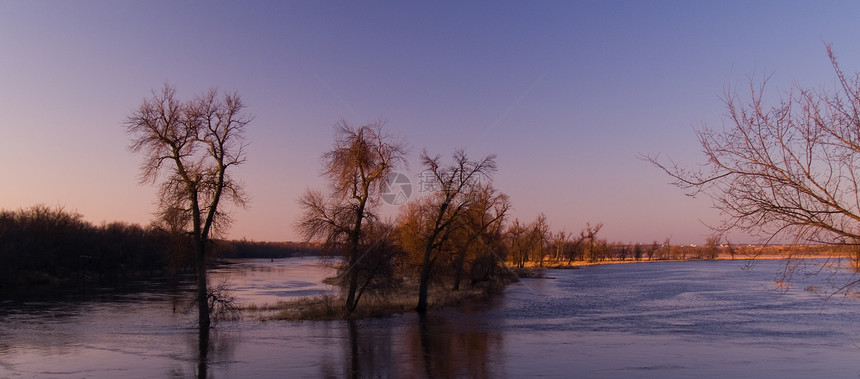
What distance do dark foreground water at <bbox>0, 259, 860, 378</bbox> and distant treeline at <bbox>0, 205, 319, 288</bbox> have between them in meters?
21.2

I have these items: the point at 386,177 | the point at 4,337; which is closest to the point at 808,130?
the point at 386,177

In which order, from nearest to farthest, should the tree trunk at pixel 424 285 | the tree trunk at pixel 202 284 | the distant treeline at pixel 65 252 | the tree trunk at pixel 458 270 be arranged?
the tree trunk at pixel 202 284, the tree trunk at pixel 424 285, the tree trunk at pixel 458 270, the distant treeline at pixel 65 252

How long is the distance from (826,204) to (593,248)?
149499 mm

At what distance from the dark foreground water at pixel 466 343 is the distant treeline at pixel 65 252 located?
21.2 metres

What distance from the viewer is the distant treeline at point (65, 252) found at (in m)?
58.1

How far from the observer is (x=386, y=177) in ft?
96.8

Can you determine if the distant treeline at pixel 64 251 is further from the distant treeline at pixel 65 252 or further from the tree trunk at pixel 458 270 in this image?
the tree trunk at pixel 458 270

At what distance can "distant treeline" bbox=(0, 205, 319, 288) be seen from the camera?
191 ft

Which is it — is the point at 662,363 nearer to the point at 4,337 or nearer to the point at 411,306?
the point at 411,306

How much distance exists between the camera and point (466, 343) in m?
22.8

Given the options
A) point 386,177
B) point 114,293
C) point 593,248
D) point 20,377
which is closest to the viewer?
point 20,377

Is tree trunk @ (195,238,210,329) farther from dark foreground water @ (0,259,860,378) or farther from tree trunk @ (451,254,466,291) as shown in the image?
tree trunk @ (451,254,466,291)

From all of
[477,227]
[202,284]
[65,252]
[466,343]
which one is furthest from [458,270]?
[65,252]

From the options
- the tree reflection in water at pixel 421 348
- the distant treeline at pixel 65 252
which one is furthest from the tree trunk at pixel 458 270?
the tree reflection in water at pixel 421 348
